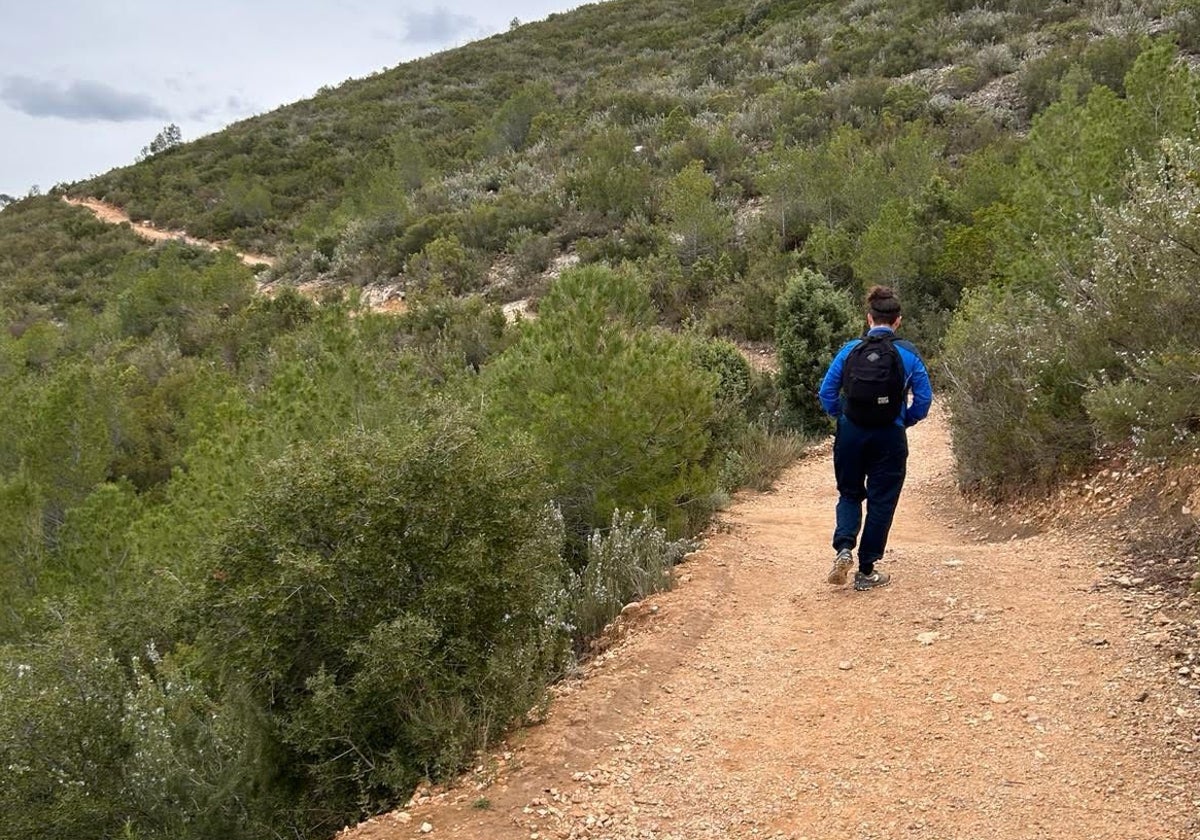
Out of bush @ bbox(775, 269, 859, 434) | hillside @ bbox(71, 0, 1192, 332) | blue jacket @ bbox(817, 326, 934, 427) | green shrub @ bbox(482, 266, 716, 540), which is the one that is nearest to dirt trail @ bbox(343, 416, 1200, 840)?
blue jacket @ bbox(817, 326, 934, 427)

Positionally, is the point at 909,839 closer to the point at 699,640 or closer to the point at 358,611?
the point at 699,640

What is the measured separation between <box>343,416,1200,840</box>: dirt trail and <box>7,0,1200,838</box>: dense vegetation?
1.31 feet

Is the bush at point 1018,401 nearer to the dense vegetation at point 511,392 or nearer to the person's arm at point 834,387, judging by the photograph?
the dense vegetation at point 511,392

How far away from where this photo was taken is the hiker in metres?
4.78

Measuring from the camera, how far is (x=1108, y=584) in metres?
4.70

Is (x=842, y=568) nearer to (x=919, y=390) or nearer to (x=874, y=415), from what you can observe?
(x=874, y=415)

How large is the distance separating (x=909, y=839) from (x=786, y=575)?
3032 mm

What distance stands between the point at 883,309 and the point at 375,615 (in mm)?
3267

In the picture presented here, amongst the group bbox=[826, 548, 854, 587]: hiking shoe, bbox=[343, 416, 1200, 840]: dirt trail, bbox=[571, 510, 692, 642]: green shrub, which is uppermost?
bbox=[571, 510, 692, 642]: green shrub

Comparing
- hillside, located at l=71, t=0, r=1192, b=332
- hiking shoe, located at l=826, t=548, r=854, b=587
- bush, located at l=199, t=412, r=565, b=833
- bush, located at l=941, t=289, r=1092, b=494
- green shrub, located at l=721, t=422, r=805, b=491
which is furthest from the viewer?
hillside, located at l=71, t=0, r=1192, b=332

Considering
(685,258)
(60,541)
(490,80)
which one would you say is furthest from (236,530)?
(490,80)

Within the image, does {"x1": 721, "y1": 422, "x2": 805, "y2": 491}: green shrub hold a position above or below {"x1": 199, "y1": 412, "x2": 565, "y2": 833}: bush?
below

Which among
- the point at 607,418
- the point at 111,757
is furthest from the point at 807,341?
the point at 111,757

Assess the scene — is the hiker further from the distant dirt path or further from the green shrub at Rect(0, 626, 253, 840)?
the distant dirt path
